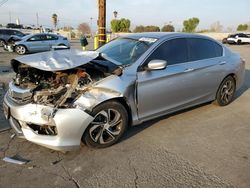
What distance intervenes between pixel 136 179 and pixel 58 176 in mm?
917

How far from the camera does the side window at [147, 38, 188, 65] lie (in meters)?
4.13

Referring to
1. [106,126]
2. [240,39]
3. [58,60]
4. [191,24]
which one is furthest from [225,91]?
[191,24]

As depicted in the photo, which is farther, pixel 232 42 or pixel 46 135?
pixel 232 42

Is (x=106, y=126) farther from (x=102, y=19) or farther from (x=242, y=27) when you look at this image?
(x=242, y=27)

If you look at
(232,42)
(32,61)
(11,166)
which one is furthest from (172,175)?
(232,42)

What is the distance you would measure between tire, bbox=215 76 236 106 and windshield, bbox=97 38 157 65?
2099mm

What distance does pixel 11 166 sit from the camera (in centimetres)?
317

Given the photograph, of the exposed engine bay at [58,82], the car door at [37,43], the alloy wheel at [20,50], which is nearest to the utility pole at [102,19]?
the exposed engine bay at [58,82]

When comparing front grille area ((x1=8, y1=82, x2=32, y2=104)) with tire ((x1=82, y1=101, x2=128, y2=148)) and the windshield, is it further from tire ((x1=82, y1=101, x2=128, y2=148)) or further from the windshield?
the windshield

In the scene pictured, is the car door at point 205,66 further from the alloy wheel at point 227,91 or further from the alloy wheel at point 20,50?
the alloy wheel at point 20,50

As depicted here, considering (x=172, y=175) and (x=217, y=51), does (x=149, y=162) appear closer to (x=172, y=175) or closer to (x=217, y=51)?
(x=172, y=175)

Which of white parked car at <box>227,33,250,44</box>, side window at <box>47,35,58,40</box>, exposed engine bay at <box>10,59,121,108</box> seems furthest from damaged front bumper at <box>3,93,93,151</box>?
white parked car at <box>227,33,250,44</box>

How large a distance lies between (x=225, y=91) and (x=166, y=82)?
2125 millimetres

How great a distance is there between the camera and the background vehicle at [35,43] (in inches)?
646
